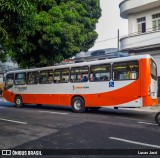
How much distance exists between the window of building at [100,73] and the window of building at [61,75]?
1904 mm

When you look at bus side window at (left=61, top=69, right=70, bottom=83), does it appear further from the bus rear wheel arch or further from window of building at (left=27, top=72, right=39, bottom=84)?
window of building at (left=27, top=72, right=39, bottom=84)

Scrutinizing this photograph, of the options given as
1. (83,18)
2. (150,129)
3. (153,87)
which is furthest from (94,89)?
(83,18)

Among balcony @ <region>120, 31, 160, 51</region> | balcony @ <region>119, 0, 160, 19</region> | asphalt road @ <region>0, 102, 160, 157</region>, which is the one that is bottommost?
asphalt road @ <region>0, 102, 160, 157</region>

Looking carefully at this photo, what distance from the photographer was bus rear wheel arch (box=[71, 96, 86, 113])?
13128mm

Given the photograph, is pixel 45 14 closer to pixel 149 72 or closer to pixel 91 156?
pixel 149 72

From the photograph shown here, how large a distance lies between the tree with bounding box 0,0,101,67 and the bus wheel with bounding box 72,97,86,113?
5002mm

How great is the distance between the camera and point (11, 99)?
17.9 metres

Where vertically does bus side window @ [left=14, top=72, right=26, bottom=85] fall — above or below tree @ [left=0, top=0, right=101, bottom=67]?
below

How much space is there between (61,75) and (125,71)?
4.62 m

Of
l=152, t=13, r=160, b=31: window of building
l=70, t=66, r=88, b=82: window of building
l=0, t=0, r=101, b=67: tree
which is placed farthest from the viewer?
l=152, t=13, r=160, b=31: window of building

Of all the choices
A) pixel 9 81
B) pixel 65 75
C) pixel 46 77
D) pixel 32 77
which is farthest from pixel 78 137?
pixel 9 81

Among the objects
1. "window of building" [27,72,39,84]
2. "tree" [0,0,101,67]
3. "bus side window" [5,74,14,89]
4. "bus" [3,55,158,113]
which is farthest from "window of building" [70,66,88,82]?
"bus side window" [5,74,14,89]

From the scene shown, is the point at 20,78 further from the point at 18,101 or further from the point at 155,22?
the point at 155,22

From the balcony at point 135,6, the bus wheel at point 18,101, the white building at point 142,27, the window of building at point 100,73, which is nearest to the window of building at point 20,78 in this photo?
the bus wheel at point 18,101
